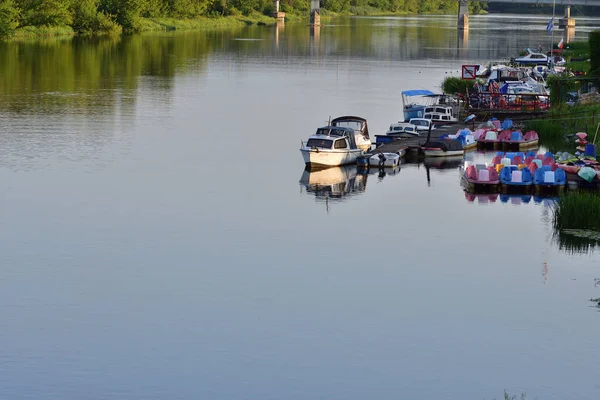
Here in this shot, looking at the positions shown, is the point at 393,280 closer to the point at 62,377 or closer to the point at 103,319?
the point at 103,319

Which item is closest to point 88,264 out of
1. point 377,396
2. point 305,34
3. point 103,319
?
point 103,319

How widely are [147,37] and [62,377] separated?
A: 104654 millimetres

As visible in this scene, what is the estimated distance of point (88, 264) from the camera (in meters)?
30.3

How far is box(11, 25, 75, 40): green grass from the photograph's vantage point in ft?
360

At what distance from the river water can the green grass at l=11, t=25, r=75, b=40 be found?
52.5 m

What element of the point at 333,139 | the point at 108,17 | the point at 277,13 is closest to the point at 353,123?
the point at 333,139

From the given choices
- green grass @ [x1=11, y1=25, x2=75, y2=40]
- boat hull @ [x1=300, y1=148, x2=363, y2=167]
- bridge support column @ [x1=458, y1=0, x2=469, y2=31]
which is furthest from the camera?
bridge support column @ [x1=458, y1=0, x2=469, y2=31]

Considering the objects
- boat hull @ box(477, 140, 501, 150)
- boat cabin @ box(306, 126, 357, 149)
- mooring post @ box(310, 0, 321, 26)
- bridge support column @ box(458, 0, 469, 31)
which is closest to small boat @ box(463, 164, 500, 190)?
boat cabin @ box(306, 126, 357, 149)

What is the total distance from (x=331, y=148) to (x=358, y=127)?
6.06m

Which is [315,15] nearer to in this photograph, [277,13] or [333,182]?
[277,13]

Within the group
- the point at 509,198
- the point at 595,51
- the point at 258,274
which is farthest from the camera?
the point at 595,51

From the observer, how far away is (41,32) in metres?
113

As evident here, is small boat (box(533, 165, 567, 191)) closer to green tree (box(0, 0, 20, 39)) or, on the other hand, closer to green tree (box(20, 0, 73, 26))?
green tree (box(0, 0, 20, 39))

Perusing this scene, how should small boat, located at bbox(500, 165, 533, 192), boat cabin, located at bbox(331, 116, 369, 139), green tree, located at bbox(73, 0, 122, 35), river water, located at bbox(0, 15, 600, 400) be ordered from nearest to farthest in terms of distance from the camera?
river water, located at bbox(0, 15, 600, 400), small boat, located at bbox(500, 165, 533, 192), boat cabin, located at bbox(331, 116, 369, 139), green tree, located at bbox(73, 0, 122, 35)
